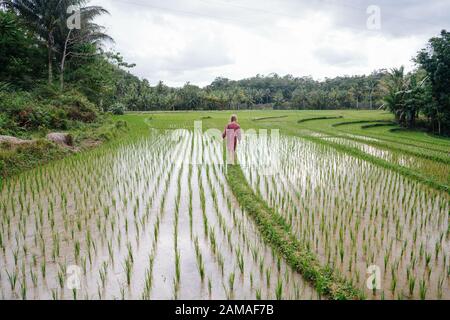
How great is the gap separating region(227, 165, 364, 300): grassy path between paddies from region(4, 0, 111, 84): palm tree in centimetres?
1524

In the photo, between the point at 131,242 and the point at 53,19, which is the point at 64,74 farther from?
the point at 131,242

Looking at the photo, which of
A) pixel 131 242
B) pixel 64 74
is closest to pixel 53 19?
pixel 64 74

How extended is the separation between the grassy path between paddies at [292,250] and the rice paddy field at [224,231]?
1 centimetres

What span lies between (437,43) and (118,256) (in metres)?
19.2

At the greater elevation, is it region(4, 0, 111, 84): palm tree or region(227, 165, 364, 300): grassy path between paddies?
region(4, 0, 111, 84): palm tree

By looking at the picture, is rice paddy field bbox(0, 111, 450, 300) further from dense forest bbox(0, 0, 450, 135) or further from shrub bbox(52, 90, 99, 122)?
shrub bbox(52, 90, 99, 122)

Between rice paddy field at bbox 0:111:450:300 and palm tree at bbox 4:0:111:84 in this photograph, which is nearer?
rice paddy field at bbox 0:111:450:300

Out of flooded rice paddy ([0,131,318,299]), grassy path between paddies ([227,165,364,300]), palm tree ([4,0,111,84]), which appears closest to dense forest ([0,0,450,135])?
palm tree ([4,0,111,84])

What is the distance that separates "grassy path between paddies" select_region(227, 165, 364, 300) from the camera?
272 cm

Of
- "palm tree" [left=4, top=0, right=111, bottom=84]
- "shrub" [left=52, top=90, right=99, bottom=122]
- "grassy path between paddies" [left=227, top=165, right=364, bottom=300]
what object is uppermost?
"palm tree" [left=4, top=0, right=111, bottom=84]

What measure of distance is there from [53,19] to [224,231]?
1644 centimetres

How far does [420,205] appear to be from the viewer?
16.6ft
